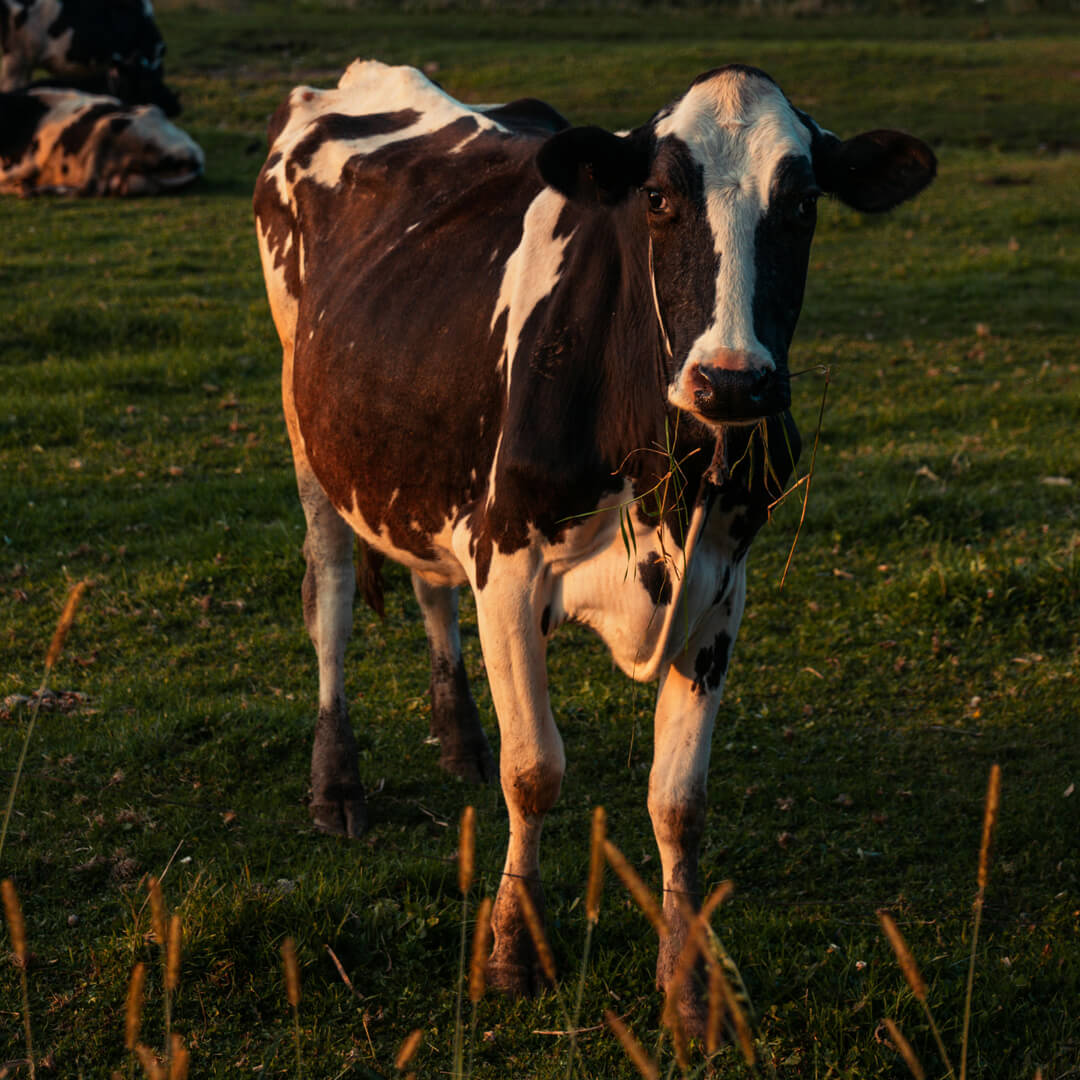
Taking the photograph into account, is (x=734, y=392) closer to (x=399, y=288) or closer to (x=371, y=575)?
(x=399, y=288)

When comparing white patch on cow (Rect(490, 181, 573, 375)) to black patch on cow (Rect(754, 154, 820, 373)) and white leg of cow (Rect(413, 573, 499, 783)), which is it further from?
white leg of cow (Rect(413, 573, 499, 783))

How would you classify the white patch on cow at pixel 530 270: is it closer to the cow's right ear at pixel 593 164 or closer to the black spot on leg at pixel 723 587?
the cow's right ear at pixel 593 164

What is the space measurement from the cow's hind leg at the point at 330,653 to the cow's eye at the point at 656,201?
2.78 metres

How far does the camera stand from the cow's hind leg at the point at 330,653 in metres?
5.66

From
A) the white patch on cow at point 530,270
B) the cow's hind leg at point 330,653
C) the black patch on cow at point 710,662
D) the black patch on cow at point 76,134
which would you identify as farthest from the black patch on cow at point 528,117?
the black patch on cow at point 76,134

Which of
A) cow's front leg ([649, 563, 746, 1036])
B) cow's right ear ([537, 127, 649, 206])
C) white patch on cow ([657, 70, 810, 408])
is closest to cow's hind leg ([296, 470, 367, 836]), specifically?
cow's front leg ([649, 563, 746, 1036])

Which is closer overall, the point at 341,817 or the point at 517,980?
the point at 517,980

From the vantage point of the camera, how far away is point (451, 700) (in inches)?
243

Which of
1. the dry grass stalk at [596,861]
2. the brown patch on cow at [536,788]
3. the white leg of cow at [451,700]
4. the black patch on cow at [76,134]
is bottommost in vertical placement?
the white leg of cow at [451,700]

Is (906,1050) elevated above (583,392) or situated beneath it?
situated beneath

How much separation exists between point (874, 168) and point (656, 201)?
0.89 meters

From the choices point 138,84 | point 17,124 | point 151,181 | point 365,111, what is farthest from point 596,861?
point 138,84

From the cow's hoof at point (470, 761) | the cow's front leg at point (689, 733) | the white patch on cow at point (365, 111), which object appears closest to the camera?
the cow's front leg at point (689, 733)

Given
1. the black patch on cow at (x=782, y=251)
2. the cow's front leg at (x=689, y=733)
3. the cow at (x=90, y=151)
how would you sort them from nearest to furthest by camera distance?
1. the black patch on cow at (x=782, y=251)
2. the cow's front leg at (x=689, y=733)
3. the cow at (x=90, y=151)
